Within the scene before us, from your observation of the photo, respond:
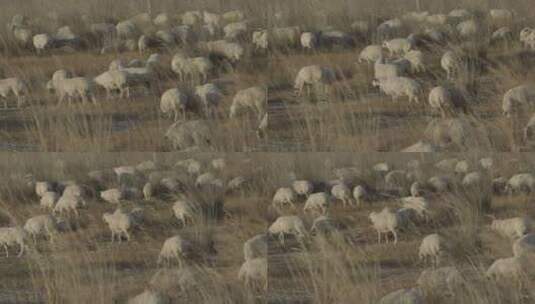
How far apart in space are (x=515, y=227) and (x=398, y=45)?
0.80 metres

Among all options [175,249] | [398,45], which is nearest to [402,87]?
[398,45]

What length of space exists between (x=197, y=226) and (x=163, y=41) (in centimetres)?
72

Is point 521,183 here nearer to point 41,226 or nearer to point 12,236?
point 41,226

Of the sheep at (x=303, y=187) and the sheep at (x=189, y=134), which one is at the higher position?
the sheep at (x=189, y=134)

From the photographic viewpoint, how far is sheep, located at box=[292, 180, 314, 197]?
367 centimetres

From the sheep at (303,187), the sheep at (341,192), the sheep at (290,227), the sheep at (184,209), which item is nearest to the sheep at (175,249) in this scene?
the sheep at (184,209)

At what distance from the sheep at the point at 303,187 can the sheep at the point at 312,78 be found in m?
0.33

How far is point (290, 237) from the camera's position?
370 cm

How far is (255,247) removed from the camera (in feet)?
12.1

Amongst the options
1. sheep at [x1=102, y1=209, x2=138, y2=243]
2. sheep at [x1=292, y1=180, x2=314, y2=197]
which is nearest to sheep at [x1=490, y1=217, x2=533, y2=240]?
sheep at [x1=292, y1=180, x2=314, y2=197]

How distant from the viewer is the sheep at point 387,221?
11.9 feet

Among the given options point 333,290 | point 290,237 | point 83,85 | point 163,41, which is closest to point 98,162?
point 83,85

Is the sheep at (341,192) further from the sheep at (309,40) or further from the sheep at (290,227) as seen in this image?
the sheep at (309,40)

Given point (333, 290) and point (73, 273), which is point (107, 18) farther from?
point (333, 290)
